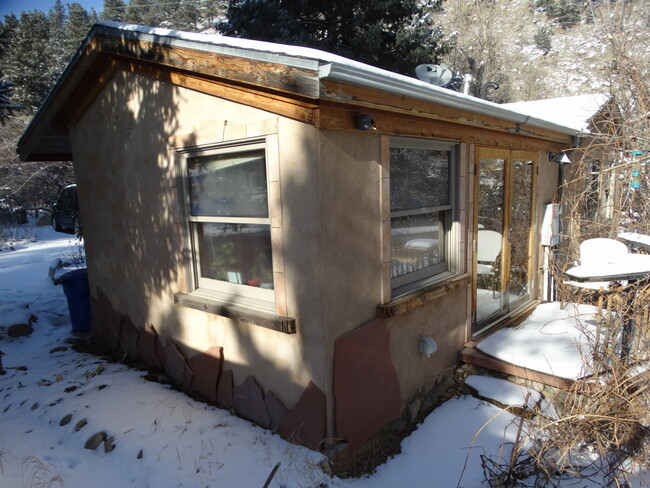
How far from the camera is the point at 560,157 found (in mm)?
6320

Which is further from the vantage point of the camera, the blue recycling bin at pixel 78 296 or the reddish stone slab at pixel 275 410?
the blue recycling bin at pixel 78 296

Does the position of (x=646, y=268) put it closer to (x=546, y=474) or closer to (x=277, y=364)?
(x=546, y=474)

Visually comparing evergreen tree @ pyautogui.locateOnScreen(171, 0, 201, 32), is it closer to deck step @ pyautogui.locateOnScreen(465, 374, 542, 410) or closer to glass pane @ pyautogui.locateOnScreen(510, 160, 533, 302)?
glass pane @ pyautogui.locateOnScreen(510, 160, 533, 302)

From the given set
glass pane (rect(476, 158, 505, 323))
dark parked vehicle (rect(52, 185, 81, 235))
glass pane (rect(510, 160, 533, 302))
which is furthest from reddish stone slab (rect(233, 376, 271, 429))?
dark parked vehicle (rect(52, 185, 81, 235))

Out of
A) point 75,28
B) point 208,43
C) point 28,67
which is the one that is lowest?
point 208,43

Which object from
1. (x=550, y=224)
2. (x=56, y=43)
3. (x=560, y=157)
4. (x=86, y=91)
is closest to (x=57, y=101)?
(x=86, y=91)

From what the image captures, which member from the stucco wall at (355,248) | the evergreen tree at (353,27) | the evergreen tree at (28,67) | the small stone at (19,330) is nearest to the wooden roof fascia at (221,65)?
the stucco wall at (355,248)

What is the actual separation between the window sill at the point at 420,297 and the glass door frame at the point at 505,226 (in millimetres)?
525

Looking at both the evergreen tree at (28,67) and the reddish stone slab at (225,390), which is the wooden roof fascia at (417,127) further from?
the evergreen tree at (28,67)

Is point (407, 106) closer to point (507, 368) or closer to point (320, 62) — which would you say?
point (320, 62)

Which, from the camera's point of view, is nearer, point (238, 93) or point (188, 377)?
point (238, 93)

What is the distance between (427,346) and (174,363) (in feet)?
8.58

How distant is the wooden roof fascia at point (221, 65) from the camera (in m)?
2.60

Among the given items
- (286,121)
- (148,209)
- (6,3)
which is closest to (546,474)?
(286,121)
